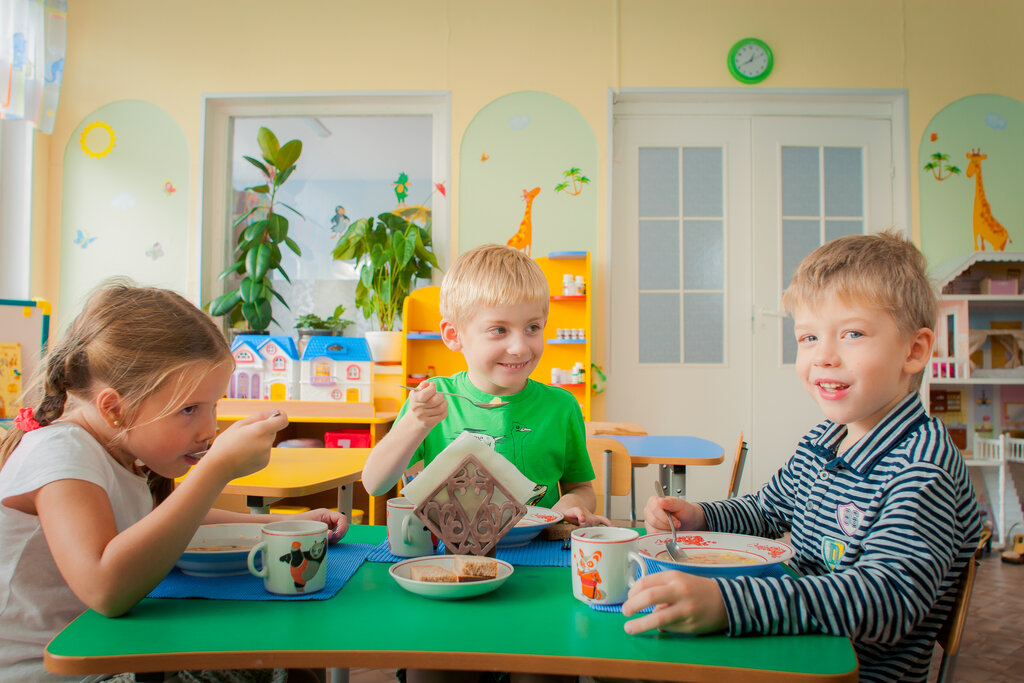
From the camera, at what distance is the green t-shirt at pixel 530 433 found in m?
1.38

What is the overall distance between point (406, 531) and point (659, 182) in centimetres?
352

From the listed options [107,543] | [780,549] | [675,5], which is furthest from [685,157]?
[107,543]

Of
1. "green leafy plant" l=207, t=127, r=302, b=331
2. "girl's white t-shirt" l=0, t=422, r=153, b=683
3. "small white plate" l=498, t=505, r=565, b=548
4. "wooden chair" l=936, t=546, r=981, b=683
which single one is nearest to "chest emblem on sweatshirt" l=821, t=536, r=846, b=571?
"wooden chair" l=936, t=546, r=981, b=683

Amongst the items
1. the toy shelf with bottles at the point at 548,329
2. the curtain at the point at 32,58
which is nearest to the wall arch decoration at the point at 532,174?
the toy shelf with bottles at the point at 548,329

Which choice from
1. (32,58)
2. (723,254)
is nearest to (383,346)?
(723,254)

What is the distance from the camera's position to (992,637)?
92.4 inches

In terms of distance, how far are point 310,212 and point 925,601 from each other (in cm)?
396

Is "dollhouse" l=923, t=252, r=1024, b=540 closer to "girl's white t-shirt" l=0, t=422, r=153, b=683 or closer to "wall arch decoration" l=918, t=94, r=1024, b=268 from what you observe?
"wall arch decoration" l=918, t=94, r=1024, b=268

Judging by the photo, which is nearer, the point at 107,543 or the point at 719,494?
the point at 107,543

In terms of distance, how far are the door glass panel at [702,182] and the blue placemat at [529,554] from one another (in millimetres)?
3415

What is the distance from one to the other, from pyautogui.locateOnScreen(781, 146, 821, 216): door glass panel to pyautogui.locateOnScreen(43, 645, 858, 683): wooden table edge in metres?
3.90

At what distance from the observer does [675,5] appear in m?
3.99

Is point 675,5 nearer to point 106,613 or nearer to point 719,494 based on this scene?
point 719,494

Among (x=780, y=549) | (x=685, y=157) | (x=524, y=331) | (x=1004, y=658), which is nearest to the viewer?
(x=780, y=549)
